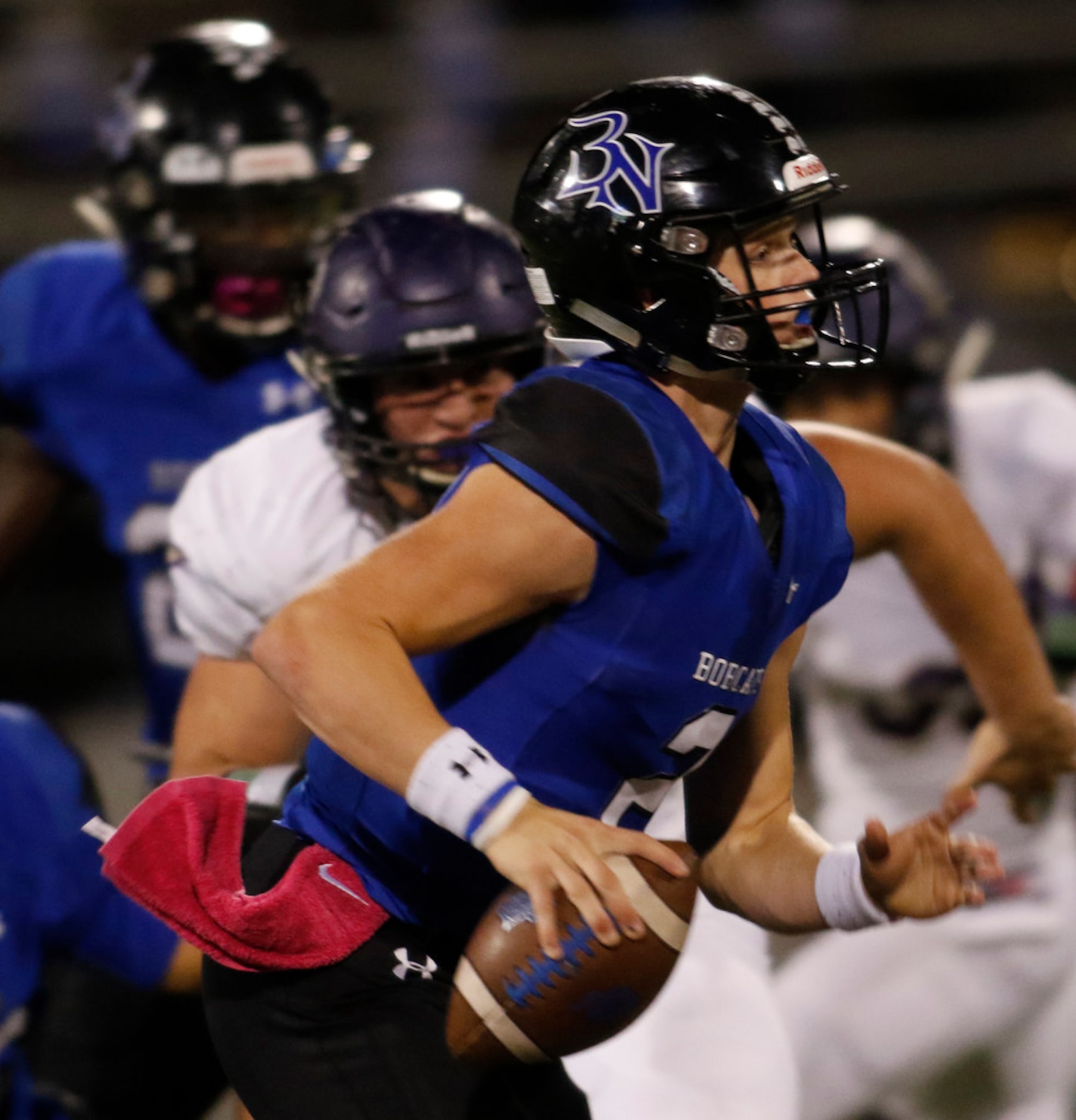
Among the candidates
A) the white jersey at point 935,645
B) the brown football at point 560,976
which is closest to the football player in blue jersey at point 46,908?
the brown football at point 560,976

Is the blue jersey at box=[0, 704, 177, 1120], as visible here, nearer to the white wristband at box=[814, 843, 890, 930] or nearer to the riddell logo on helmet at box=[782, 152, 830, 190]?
the white wristband at box=[814, 843, 890, 930]

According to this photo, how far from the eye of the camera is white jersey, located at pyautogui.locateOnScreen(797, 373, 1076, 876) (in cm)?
391

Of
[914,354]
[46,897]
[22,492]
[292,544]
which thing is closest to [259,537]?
[292,544]

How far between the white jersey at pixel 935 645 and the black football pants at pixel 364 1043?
205 centimetres

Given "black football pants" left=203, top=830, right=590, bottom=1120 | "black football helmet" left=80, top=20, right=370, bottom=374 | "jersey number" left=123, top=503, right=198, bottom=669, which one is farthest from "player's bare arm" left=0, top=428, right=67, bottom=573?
"black football pants" left=203, top=830, right=590, bottom=1120

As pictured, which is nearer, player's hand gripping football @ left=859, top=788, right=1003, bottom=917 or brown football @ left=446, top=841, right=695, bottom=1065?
brown football @ left=446, top=841, right=695, bottom=1065

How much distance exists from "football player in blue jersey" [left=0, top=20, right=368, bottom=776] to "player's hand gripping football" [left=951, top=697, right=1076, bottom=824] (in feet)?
4.92

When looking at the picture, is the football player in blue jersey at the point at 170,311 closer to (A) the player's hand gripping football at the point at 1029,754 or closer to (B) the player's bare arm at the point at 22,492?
(B) the player's bare arm at the point at 22,492

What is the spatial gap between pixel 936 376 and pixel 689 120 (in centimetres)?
217

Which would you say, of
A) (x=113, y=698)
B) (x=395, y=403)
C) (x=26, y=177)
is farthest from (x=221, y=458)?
(x=26, y=177)

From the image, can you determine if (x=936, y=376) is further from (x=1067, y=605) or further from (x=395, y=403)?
(x=395, y=403)

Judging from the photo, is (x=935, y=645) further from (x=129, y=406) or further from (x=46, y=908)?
(x=46, y=908)

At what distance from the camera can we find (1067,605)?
3980 millimetres

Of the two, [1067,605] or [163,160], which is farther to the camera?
[1067,605]
